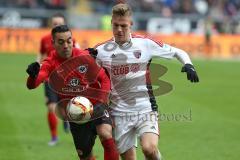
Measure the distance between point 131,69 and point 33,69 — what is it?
1260 millimetres

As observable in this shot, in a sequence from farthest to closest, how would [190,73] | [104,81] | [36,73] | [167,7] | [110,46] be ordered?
[167,7] → [110,46] → [104,81] → [36,73] → [190,73]

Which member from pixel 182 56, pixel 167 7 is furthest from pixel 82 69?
pixel 167 7

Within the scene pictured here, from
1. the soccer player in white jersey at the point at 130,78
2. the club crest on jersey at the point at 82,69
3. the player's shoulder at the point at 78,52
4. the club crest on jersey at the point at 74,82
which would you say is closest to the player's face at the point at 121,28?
the soccer player in white jersey at the point at 130,78

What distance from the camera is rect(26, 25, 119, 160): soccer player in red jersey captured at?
8438mm

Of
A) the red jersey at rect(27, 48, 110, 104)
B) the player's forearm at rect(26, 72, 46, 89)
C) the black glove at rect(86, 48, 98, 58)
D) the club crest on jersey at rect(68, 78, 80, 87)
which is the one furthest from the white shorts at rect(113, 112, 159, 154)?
the player's forearm at rect(26, 72, 46, 89)

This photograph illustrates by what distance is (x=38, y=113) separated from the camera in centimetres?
1652

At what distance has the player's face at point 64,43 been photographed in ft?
28.1

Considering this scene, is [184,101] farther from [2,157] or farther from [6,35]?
[6,35]

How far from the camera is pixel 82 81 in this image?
8859 mm

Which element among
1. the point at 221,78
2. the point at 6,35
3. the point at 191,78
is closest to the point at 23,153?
Result: the point at 191,78

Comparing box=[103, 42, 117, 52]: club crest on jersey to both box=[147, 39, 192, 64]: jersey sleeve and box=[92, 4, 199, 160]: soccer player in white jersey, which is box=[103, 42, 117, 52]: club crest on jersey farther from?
box=[147, 39, 192, 64]: jersey sleeve

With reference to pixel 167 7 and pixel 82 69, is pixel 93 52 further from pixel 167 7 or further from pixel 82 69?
pixel 167 7

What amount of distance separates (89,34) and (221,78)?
9208 mm

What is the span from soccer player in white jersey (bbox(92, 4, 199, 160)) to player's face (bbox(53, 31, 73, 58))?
1.28 ft
